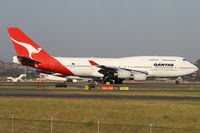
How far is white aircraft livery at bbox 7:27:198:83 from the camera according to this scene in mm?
69375

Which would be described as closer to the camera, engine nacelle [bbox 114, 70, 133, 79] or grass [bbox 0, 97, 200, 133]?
grass [bbox 0, 97, 200, 133]

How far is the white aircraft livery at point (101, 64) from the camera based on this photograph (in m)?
69.4

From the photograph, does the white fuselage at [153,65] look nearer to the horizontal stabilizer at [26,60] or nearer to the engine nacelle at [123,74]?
the engine nacelle at [123,74]

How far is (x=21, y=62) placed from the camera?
224ft

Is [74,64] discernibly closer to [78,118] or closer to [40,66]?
[40,66]

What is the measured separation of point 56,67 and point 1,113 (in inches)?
1724

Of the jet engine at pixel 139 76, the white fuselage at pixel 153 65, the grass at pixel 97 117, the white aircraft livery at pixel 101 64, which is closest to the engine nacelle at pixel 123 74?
the white aircraft livery at pixel 101 64

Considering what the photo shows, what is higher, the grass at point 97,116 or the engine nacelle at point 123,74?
the engine nacelle at point 123,74

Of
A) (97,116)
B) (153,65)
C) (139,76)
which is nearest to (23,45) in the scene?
(139,76)

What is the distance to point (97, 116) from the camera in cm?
2530

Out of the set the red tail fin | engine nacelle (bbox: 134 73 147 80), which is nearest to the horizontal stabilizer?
the red tail fin

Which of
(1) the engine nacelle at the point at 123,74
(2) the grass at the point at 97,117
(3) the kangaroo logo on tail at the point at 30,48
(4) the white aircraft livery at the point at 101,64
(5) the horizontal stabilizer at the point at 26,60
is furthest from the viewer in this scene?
(1) the engine nacelle at the point at 123,74

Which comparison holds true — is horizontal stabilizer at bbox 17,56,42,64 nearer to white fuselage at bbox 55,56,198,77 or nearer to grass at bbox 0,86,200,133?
white fuselage at bbox 55,56,198,77

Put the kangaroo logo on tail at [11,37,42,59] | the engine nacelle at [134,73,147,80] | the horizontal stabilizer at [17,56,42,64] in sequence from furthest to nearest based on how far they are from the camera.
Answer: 1. the engine nacelle at [134,73,147,80]
2. the kangaroo logo on tail at [11,37,42,59]
3. the horizontal stabilizer at [17,56,42,64]
